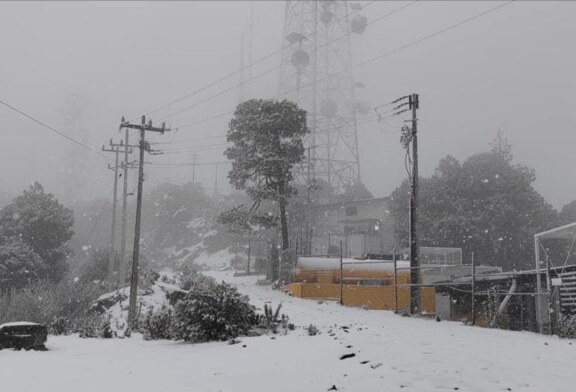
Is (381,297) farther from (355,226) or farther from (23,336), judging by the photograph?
(355,226)

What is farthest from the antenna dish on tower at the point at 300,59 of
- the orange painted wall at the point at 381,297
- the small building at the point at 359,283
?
the orange painted wall at the point at 381,297

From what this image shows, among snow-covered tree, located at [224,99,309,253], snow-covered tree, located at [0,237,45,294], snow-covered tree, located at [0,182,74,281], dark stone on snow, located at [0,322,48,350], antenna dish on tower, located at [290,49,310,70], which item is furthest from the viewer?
antenna dish on tower, located at [290,49,310,70]

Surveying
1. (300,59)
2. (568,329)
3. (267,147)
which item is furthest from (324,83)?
(568,329)

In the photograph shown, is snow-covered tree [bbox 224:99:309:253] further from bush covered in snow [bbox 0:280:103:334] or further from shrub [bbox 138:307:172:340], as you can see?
shrub [bbox 138:307:172:340]

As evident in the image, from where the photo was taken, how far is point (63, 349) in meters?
12.6

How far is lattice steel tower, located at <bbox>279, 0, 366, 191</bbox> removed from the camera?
58.6 meters

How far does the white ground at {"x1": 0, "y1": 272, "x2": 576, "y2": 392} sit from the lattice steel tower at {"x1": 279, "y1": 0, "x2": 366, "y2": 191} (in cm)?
4607

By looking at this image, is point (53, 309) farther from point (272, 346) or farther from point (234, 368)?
point (234, 368)

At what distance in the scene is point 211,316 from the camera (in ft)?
41.7

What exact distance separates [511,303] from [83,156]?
315 feet

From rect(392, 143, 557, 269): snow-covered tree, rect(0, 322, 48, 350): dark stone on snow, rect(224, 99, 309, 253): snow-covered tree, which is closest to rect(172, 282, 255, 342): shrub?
rect(0, 322, 48, 350): dark stone on snow

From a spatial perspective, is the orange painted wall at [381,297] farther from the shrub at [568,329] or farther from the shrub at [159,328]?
the shrub at [159,328]

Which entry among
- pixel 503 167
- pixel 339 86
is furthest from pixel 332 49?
pixel 503 167

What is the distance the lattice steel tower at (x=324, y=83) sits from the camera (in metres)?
58.6
